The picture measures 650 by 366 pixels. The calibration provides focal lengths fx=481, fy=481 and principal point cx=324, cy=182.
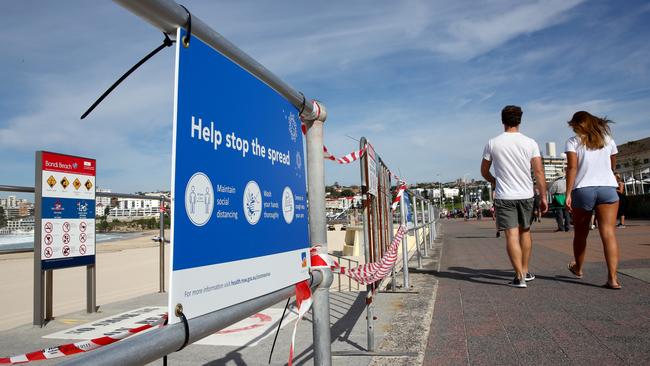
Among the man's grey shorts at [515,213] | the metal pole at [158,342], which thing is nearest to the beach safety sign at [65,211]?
the metal pole at [158,342]

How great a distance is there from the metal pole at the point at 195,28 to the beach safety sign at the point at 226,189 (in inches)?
1.0

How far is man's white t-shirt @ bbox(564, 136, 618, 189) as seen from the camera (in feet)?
17.6

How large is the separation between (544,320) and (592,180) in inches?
84.8

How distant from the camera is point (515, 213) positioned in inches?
221

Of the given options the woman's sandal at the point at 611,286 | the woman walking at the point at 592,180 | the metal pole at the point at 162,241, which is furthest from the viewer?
the metal pole at the point at 162,241

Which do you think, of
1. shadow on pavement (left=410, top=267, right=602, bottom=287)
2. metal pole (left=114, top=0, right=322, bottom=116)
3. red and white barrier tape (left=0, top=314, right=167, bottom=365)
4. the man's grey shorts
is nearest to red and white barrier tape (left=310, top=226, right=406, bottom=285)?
metal pole (left=114, top=0, right=322, bottom=116)

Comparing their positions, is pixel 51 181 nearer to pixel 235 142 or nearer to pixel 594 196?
pixel 235 142

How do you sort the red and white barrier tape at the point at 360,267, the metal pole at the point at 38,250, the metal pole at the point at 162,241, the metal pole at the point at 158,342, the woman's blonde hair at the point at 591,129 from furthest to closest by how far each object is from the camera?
1. the metal pole at the point at 162,241
2. the woman's blonde hair at the point at 591,129
3. the metal pole at the point at 38,250
4. the red and white barrier tape at the point at 360,267
5. the metal pole at the point at 158,342

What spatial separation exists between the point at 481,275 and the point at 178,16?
21.0 feet

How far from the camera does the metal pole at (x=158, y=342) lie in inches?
35.8

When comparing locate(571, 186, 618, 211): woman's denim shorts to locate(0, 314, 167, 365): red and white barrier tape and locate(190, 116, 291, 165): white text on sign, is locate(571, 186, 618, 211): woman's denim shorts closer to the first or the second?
locate(190, 116, 291, 165): white text on sign

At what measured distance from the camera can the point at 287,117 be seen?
2.04m

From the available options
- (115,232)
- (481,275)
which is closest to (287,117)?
(481,275)

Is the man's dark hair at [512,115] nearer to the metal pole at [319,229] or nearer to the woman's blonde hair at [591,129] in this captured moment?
the woman's blonde hair at [591,129]
